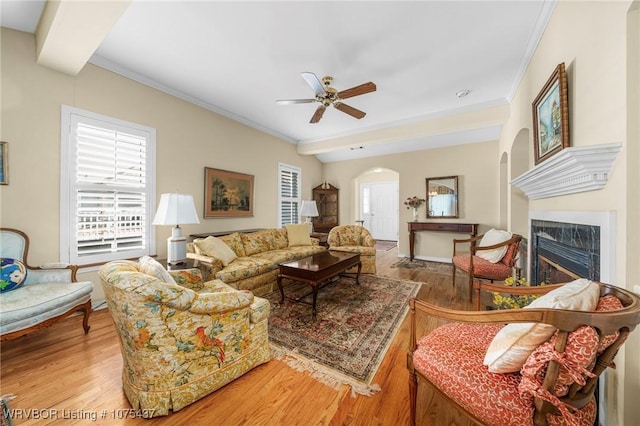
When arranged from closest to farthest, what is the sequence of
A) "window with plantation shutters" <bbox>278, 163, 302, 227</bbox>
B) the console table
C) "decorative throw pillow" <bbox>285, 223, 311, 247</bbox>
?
"decorative throw pillow" <bbox>285, 223, 311, 247</bbox> → the console table → "window with plantation shutters" <bbox>278, 163, 302, 227</bbox>

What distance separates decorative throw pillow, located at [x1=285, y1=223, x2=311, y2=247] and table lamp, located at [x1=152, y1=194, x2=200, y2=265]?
191cm

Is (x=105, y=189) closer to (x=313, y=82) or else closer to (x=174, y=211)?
(x=174, y=211)

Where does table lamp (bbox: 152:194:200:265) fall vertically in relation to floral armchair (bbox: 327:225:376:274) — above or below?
above

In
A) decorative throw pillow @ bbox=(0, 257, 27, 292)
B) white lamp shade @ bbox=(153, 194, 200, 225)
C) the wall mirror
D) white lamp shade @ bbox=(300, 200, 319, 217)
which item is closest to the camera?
decorative throw pillow @ bbox=(0, 257, 27, 292)

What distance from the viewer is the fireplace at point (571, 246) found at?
1.22 m

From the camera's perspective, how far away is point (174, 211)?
252cm

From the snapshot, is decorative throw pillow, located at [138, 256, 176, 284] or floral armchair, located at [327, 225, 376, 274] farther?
floral armchair, located at [327, 225, 376, 274]

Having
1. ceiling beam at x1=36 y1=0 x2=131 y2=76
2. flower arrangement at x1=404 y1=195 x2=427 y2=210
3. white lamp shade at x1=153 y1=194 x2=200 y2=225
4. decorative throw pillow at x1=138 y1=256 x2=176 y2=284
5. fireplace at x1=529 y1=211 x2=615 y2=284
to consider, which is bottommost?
decorative throw pillow at x1=138 y1=256 x2=176 y2=284

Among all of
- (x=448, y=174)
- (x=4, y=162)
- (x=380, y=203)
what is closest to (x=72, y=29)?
(x=4, y=162)

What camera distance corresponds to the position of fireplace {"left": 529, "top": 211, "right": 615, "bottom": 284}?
1219mm

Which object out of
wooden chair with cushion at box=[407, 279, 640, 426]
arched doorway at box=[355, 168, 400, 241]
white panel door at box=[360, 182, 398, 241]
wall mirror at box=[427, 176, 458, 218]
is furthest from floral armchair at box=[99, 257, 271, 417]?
white panel door at box=[360, 182, 398, 241]

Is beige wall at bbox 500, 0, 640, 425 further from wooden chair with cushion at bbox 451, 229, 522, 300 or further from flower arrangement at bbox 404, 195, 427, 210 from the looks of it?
flower arrangement at bbox 404, 195, 427, 210

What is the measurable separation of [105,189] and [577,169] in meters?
4.30

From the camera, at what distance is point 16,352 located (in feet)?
6.18
